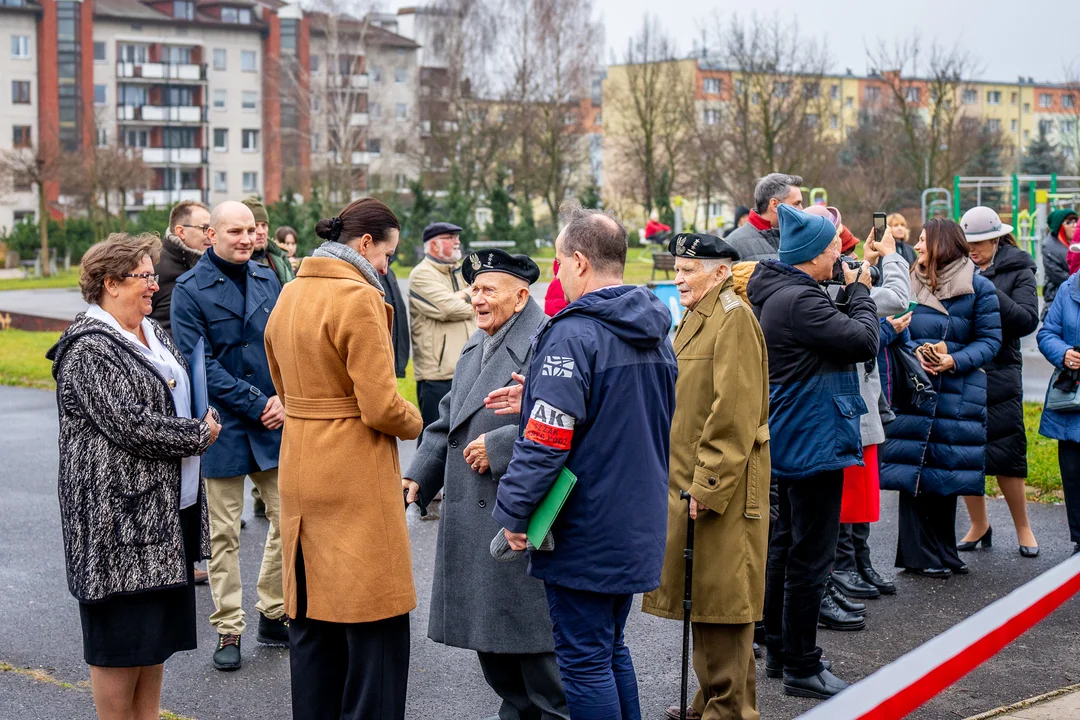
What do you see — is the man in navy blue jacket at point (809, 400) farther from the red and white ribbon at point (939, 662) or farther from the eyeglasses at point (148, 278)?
the eyeglasses at point (148, 278)

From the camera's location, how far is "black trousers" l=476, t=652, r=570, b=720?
4.61 meters

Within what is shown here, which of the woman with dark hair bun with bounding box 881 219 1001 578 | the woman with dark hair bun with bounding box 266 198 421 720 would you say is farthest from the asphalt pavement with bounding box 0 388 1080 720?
the woman with dark hair bun with bounding box 266 198 421 720

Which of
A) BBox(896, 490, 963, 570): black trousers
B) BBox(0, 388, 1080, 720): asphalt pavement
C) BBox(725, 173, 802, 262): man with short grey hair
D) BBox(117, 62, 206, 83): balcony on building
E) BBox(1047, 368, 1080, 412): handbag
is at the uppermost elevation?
BBox(117, 62, 206, 83): balcony on building

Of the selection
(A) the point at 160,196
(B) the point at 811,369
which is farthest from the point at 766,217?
(A) the point at 160,196

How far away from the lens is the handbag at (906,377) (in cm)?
677

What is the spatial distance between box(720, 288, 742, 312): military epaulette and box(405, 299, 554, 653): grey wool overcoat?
0.74m

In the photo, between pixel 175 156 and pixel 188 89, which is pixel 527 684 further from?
pixel 188 89

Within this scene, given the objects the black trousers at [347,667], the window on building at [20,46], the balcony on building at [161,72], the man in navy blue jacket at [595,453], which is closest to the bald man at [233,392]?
the black trousers at [347,667]

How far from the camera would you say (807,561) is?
5344 millimetres

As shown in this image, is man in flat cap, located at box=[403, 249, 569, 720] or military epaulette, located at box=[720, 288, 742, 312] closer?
man in flat cap, located at box=[403, 249, 569, 720]

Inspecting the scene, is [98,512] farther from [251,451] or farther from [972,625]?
[972,625]

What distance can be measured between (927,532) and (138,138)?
81.7 meters

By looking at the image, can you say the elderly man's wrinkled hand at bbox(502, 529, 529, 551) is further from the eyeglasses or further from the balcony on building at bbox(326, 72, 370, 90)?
the balcony on building at bbox(326, 72, 370, 90)

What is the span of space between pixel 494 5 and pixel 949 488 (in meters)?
60.8
